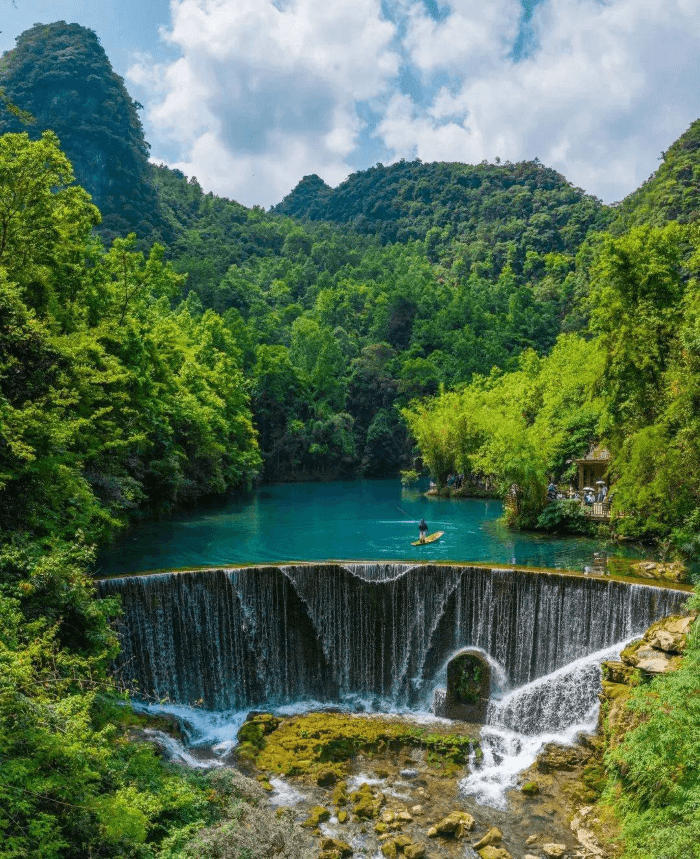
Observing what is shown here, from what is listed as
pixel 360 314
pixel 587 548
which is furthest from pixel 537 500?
pixel 360 314

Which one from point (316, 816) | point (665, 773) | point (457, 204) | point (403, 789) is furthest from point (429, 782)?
point (457, 204)

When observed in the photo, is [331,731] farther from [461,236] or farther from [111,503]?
[461,236]

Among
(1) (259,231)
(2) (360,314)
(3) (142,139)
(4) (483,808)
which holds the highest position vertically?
(3) (142,139)

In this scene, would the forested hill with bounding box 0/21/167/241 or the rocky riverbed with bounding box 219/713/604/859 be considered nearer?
the rocky riverbed with bounding box 219/713/604/859

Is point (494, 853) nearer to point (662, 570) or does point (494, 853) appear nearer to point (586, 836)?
point (586, 836)

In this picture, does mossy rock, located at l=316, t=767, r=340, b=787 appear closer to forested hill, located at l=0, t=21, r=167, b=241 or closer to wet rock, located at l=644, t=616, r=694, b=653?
wet rock, located at l=644, t=616, r=694, b=653

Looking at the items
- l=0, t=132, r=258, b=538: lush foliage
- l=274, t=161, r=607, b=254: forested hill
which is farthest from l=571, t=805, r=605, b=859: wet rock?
l=274, t=161, r=607, b=254: forested hill

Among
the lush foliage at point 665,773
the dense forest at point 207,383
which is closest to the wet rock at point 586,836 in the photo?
the lush foliage at point 665,773

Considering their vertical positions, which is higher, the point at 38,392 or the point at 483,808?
the point at 38,392
